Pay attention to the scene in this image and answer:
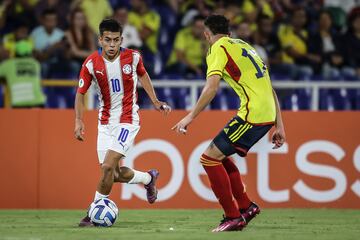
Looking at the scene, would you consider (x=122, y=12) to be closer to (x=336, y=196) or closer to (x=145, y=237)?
(x=336, y=196)

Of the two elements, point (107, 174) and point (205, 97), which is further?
point (107, 174)

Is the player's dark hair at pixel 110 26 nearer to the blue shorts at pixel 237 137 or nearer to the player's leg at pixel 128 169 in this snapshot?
the player's leg at pixel 128 169

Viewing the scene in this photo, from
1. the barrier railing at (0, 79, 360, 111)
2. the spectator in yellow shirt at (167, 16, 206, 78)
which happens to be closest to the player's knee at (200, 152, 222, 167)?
the barrier railing at (0, 79, 360, 111)

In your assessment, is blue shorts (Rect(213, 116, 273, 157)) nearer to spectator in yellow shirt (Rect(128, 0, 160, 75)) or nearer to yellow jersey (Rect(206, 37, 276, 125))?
yellow jersey (Rect(206, 37, 276, 125))

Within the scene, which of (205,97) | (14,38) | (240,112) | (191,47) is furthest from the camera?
(191,47)

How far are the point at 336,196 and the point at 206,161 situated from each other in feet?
14.6

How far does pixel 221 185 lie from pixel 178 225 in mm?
1238

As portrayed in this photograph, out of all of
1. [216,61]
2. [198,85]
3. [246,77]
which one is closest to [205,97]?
[216,61]

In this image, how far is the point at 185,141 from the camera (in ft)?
46.9

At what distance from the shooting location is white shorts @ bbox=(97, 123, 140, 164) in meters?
11.3

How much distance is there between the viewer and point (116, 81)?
1138cm

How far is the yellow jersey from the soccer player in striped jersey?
1.23 metres

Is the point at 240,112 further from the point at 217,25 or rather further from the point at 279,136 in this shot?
the point at 217,25

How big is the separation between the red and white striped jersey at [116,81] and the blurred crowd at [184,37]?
466cm
